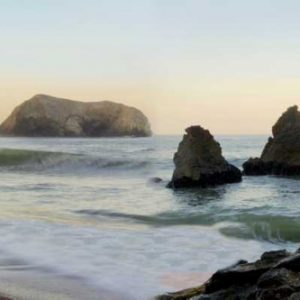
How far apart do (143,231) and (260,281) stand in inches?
286

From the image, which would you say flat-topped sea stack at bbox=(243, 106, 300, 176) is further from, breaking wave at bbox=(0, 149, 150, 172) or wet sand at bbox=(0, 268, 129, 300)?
wet sand at bbox=(0, 268, 129, 300)

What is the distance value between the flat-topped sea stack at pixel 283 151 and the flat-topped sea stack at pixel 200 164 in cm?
386

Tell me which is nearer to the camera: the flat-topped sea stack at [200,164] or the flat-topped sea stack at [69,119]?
the flat-topped sea stack at [200,164]

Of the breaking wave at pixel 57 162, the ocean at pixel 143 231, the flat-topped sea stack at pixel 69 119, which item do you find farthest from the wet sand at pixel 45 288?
the flat-topped sea stack at pixel 69 119

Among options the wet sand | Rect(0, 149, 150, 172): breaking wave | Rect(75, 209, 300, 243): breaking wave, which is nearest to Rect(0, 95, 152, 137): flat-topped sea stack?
Rect(0, 149, 150, 172): breaking wave

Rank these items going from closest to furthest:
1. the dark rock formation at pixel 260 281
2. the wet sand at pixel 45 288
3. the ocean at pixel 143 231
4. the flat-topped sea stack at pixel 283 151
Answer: the dark rock formation at pixel 260 281, the wet sand at pixel 45 288, the ocean at pixel 143 231, the flat-topped sea stack at pixel 283 151

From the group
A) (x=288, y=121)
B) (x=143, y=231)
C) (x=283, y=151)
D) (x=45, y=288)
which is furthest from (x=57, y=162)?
(x=45, y=288)

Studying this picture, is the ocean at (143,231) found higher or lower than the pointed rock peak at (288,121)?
lower

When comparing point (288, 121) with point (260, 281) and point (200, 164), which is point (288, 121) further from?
point (260, 281)

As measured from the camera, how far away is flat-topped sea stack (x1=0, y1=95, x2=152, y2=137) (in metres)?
114

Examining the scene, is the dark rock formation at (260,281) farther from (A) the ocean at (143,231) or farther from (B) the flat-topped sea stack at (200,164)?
(B) the flat-topped sea stack at (200,164)

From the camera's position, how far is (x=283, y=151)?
28875 mm

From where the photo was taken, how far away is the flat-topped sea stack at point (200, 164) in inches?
949

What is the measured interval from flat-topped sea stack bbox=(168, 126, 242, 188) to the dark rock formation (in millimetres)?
18267
